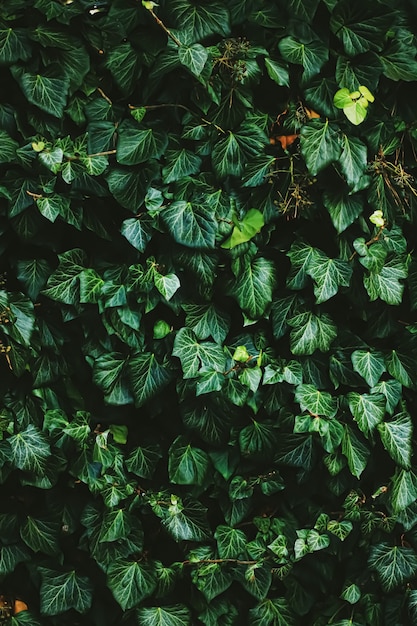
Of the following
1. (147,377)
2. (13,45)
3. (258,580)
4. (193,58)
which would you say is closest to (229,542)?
(258,580)

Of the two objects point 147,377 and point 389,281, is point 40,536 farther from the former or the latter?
point 389,281

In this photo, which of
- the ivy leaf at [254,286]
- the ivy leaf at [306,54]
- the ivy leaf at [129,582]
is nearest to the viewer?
the ivy leaf at [306,54]

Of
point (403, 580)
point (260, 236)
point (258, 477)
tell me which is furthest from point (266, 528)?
point (260, 236)

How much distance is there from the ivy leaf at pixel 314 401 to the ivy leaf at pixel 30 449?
774 millimetres

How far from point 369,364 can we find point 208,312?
509 millimetres

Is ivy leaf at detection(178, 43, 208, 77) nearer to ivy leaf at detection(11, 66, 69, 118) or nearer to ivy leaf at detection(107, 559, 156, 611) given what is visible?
ivy leaf at detection(11, 66, 69, 118)

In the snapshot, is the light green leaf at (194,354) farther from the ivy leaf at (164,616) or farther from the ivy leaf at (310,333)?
the ivy leaf at (164,616)

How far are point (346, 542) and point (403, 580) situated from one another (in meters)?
0.21

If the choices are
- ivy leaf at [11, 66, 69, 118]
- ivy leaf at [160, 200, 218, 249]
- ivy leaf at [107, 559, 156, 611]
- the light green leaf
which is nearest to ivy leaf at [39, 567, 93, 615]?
ivy leaf at [107, 559, 156, 611]

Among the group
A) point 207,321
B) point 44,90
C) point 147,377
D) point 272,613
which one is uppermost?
point 44,90

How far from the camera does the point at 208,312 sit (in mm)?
2461

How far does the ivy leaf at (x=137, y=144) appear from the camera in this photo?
2.32 metres

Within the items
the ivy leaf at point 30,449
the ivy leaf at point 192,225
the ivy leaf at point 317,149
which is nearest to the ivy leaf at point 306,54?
the ivy leaf at point 317,149

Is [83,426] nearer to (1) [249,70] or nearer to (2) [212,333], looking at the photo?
(2) [212,333]
